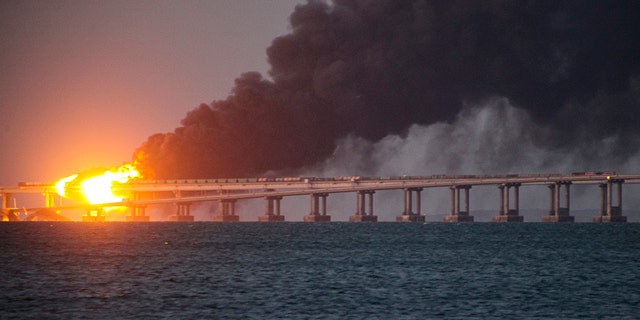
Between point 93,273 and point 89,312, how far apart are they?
28.6 metres

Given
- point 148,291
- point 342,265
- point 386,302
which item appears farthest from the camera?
point 342,265

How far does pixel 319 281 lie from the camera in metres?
95.7

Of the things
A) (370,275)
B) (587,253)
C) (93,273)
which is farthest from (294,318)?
(587,253)

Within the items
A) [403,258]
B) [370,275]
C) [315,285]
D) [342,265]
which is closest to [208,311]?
[315,285]

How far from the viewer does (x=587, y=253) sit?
135750mm

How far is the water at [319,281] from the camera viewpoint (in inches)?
3004

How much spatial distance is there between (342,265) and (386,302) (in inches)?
1290

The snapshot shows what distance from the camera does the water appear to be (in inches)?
3004

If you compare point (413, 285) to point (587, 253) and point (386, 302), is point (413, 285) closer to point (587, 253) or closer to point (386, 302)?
point (386, 302)

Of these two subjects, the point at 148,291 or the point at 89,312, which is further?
the point at 148,291

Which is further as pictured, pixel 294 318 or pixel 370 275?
pixel 370 275

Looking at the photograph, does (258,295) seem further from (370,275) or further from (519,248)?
(519,248)

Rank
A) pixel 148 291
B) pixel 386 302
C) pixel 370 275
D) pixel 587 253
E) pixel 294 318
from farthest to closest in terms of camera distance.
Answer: pixel 587 253, pixel 370 275, pixel 148 291, pixel 386 302, pixel 294 318

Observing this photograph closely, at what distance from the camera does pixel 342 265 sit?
11294cm
